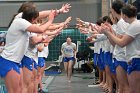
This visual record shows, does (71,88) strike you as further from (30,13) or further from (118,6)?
(30,13)

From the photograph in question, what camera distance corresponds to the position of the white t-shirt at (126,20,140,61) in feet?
18.2

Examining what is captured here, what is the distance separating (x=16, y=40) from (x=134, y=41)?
5.74 ft

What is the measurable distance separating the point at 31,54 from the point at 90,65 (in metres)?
13.5

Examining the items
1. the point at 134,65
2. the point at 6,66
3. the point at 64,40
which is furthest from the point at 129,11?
the point at 64,40

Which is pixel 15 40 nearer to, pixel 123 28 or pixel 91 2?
pixel 123 28

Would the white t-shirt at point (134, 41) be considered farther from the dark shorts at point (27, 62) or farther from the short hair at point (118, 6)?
the dark shorts at point (27, 62)

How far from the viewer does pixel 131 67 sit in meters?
5.72

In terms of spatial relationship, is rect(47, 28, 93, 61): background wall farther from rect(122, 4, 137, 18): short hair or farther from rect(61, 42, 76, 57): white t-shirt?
rect(122, 4, 137, 18): short hair

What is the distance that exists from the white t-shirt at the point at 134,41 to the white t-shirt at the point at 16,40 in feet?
4.87

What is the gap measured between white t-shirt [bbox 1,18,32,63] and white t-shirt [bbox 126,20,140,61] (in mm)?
1485

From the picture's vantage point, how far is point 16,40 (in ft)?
18.8

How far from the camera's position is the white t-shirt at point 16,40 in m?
5.72

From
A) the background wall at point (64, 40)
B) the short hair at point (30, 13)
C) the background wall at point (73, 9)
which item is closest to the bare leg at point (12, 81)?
the short hair at point (30, 13)

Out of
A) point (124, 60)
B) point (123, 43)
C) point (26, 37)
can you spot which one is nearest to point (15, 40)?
point (26, 37)
